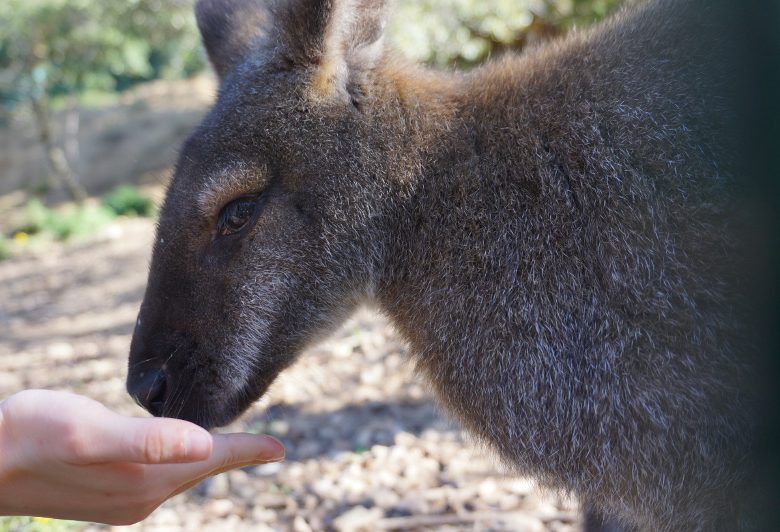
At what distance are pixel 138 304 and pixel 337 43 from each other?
638 centimetres

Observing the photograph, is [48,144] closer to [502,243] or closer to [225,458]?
[225,458]

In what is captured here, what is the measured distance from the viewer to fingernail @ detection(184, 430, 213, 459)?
81.7 inches

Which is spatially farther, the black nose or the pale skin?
the black nose

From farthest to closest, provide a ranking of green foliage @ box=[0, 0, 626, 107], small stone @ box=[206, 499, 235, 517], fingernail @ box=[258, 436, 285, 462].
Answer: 1. green foliage @ box=[0, 0, 626, 107]
2. small stone @ box=[206, 499, 235, 517]
3. fingernail @ box=[258, 436, 285, 462]

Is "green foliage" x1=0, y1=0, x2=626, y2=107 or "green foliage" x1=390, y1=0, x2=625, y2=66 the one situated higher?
"green foliage" x1=390, y1=0, x2=625, y2=66

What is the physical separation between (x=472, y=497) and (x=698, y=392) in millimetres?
2007

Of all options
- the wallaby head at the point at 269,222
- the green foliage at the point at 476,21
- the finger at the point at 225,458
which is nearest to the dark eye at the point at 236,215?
the wallaby head at the point at 269,222

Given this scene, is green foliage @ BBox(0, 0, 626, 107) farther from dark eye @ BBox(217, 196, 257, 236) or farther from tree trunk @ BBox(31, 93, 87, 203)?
dark eye @ BBox(217, 196, 257, 236)

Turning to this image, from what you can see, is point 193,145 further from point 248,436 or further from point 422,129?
point 248,436

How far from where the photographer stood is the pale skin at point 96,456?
2.11 metres

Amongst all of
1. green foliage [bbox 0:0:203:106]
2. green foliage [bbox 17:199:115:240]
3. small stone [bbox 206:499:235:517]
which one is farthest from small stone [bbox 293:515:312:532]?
green foliage [bbox 0:0:203:106]

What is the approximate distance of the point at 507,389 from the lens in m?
2.69

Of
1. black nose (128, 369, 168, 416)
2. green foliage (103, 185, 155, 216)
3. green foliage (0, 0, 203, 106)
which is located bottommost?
green foliage (103, 185, 155, 216)

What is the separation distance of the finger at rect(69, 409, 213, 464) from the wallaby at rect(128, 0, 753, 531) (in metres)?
0.77
